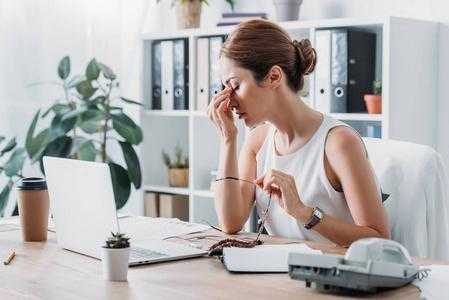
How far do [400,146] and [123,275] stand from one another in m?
0.90

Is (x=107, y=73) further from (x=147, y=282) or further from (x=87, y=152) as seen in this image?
(x=147, y=282)

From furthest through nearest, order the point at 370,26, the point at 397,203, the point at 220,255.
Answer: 1. the point at 370,26
2. the point at 397,203
3. the point at 220,255

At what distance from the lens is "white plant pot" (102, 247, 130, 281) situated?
5.48ft

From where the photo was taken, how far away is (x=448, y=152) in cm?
342

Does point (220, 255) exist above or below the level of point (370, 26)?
below

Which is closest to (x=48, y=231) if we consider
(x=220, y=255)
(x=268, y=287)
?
(x=220, y=255)

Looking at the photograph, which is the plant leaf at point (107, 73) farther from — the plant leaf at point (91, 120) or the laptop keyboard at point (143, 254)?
the laptop keyboard at point (143, 254)

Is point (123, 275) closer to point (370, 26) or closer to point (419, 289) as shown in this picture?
point (419, 289)

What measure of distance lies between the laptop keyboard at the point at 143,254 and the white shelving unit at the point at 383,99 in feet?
5.10

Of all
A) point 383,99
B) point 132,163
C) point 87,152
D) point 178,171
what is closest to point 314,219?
point 383,99

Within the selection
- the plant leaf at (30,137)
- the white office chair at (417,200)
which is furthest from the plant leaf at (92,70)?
the white office chair at (417,200)

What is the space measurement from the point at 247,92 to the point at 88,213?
64cm

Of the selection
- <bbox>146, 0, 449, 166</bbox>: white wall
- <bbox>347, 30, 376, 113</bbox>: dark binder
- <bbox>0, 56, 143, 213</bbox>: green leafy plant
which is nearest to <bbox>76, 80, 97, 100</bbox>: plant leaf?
<bbox>0, 56, 143, 213</bbox>: green leafy plant

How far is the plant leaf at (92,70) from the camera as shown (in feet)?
12.5
